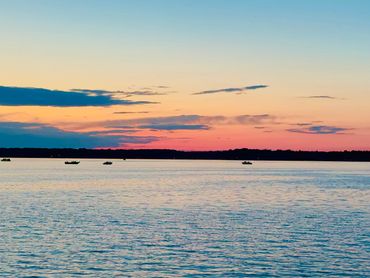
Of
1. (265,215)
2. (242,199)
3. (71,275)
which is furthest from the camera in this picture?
(242,199)

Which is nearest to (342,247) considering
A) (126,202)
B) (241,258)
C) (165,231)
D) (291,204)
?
(241,258)

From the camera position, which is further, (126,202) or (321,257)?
(126,202)

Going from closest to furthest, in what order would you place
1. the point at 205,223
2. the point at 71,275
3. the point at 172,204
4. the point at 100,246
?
the point at 71,275, the point at 100,246, the point at 205,223, the point at 172,204

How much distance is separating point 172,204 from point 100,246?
46.7 metres

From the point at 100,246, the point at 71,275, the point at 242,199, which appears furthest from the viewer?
the point at 242,199

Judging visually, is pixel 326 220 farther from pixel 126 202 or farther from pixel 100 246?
pixel 126 202

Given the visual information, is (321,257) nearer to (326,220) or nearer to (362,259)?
(362,259)

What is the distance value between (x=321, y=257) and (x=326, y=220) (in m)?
27.9

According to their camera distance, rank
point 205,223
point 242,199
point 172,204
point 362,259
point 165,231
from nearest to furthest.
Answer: point 362,259 → point 165,231 → point 205,223 → point 172,204 → point 242,199

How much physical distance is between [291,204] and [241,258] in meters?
55.0

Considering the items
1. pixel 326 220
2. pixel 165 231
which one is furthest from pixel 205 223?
pixel 326 220

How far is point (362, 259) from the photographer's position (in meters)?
49.6

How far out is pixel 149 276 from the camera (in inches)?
1692

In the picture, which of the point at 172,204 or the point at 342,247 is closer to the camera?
the point at 342,247
